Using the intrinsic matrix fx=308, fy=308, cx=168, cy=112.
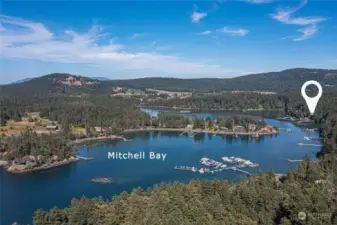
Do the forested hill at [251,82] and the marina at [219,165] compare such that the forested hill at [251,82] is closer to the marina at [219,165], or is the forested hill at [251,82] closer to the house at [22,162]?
the marina at [219,165]

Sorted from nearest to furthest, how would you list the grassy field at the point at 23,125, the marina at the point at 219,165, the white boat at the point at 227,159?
the marina at the point at 219,165
the white boat at the point at 227,159
the grassy field at the point at 23,125

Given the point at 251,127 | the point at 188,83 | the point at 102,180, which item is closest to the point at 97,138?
the point at 102,180

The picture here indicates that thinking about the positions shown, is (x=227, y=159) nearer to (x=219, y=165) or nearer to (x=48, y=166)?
(x=219, y=165)

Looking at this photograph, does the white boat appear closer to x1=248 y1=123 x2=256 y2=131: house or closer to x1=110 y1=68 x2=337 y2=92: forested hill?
x1=248 y1=123 x2=256 y2=131: house

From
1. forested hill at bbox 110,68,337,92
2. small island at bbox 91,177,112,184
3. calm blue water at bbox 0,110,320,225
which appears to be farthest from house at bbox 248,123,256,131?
forested hill at bbox 110,68,337,92

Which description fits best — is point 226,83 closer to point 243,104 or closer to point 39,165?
point 243,104

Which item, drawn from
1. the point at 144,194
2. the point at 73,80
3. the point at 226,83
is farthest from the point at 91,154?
the point at 226,83

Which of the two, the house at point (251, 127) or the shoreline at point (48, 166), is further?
the house at point (251, 127)

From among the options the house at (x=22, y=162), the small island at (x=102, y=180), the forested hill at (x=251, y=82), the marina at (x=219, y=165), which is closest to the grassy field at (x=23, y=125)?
the house at (x=22, y=162)

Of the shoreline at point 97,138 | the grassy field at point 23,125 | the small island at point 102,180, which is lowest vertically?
the small island at point 102,180
